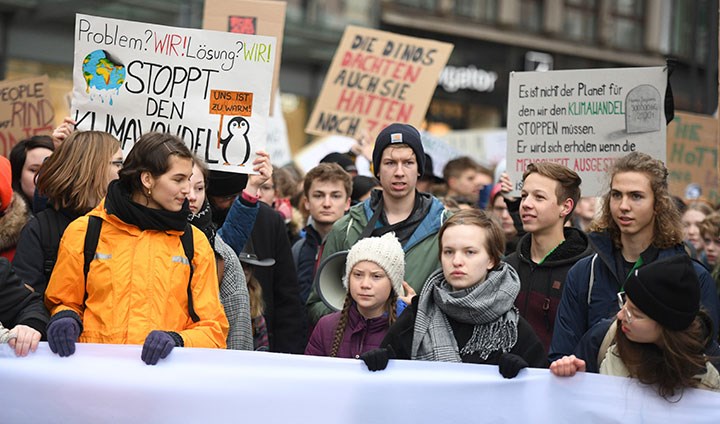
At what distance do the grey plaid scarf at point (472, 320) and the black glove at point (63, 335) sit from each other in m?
1.28

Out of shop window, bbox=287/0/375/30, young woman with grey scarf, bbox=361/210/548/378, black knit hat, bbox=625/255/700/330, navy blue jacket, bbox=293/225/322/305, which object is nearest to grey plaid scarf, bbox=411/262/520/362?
young woman with grey scarf, bbox=361/210/548/378

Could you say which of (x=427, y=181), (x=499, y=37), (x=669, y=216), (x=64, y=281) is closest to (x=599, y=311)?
(x=669, y=216)

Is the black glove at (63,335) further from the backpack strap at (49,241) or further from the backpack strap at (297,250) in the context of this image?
the backpack strap at (297,250)

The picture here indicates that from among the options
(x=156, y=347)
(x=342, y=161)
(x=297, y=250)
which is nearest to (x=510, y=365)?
(x=156, y=347)

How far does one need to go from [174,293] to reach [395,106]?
5.33m

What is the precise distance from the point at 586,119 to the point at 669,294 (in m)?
2.88

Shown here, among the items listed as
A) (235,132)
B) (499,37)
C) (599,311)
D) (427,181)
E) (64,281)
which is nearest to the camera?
(64,281)

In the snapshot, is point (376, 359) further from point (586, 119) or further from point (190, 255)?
point (586, 119)

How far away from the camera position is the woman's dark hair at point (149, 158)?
4.44 m

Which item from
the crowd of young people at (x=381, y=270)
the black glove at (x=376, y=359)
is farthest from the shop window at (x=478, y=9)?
the black glove at (x=376, y=359)

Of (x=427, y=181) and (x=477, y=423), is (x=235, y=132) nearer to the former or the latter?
(x=477, y=423)

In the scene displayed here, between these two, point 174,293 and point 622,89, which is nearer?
point 174,293

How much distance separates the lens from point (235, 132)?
5.56 m

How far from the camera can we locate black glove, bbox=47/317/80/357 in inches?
160
